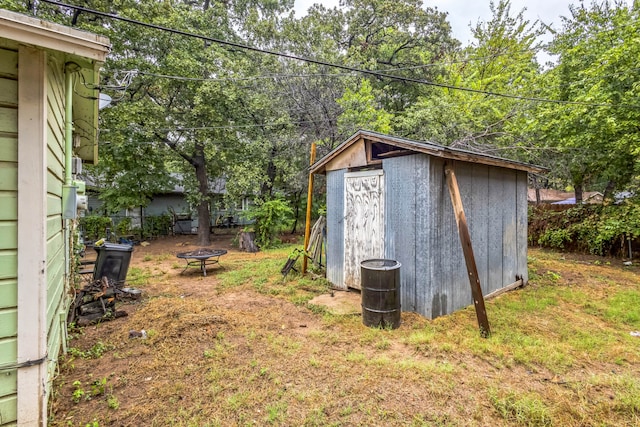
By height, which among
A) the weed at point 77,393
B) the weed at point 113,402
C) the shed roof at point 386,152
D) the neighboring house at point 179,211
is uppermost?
the shed roof at point 386,152

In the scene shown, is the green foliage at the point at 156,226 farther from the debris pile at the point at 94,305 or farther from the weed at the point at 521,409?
the weed at the point at 521,409

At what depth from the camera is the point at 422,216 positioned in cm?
412

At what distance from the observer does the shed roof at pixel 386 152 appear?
12.9ft

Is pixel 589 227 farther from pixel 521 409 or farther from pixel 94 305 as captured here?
pixel 94 305

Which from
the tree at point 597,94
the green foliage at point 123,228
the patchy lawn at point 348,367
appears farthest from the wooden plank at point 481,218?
the green foliage at point 123,228

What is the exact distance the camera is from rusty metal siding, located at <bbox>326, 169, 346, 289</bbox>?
5.67 meters

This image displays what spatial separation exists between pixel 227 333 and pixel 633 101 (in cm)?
1043

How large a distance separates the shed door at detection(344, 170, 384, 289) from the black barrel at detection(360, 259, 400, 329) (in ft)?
3.12

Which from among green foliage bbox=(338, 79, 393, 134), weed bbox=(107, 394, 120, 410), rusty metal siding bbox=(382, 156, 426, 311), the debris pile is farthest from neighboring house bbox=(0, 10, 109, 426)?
green foliage bbox=(338, 79, 393, 134)

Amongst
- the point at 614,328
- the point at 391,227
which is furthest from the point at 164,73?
the point at 614,328

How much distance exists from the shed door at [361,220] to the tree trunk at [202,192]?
25.2 feet

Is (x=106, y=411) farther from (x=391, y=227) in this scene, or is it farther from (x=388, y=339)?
(x=391, y=227)

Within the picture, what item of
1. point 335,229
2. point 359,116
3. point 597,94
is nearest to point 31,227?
point 335,229

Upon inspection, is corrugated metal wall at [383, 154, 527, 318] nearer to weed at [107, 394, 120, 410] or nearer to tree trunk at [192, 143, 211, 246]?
weed at [107, 394, 120, 410]
